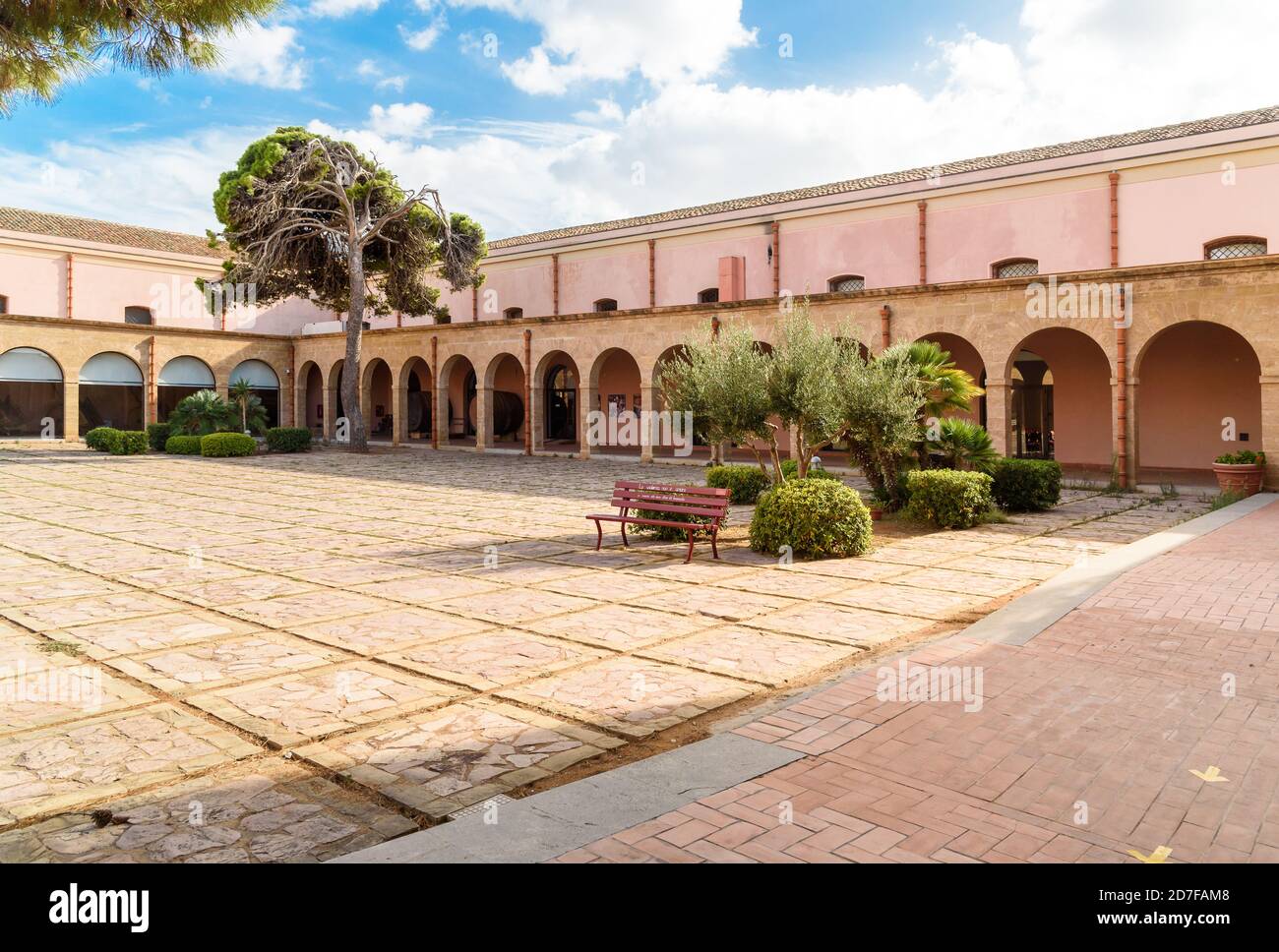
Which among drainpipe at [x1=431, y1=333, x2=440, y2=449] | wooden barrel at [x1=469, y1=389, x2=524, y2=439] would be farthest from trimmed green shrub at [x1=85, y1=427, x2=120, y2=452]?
wooden barrel at [x1=469, y1=389, x2=524, y2=439]

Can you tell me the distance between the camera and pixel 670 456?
2703 cm

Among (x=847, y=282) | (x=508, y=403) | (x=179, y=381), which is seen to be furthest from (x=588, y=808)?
(x=179, y=381)

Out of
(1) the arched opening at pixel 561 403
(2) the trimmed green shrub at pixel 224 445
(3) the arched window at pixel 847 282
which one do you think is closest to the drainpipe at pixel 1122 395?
(3) the arched window at pixel 847 282

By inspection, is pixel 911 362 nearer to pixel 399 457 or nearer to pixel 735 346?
pixel 735 346

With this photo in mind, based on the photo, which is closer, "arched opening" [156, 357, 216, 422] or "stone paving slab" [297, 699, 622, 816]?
"stone paving slab" [297, 699, 622, 816]

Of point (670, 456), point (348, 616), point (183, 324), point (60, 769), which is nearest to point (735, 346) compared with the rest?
point (348, 616)

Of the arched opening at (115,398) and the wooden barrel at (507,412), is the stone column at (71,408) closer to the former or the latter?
the arched opening at (115,398)

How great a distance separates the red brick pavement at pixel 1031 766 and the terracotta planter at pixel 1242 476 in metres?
10.7

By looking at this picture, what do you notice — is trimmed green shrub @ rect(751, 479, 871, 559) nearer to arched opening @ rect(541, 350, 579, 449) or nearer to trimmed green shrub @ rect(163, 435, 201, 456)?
trimmed green shrub @ rect(163, 435, 201, 456)

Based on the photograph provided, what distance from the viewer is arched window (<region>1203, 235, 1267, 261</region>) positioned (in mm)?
21047

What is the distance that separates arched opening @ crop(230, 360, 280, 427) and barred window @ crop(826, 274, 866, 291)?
71.5 feet

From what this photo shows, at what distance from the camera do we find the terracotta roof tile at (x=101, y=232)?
34.8 m

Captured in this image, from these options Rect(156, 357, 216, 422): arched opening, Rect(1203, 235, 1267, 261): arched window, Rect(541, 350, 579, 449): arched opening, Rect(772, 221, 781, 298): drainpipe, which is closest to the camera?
Rect(1203, 235, 1267, 261): arched window
